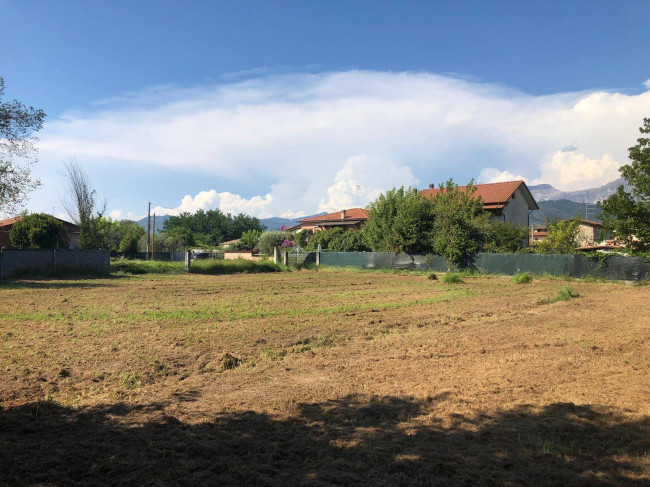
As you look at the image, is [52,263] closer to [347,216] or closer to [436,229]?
[436,229]

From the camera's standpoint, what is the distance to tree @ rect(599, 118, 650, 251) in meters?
21.9

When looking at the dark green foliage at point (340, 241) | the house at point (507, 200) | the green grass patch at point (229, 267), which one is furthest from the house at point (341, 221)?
the green grass patch at point (229, 267)

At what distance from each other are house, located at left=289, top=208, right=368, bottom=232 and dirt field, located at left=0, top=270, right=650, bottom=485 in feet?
141

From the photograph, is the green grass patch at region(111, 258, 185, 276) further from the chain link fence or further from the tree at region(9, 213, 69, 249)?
the tree at region(9, 213, 69, 249)

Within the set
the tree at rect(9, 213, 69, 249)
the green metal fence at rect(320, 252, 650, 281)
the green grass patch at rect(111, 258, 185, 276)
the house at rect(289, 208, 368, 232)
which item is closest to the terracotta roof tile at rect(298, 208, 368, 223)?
the house at rect(289, 208, 368, 232)

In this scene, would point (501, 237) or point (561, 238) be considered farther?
point (501, 237)

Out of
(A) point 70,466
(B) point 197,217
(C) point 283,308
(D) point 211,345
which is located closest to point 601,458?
(A) point 70,466

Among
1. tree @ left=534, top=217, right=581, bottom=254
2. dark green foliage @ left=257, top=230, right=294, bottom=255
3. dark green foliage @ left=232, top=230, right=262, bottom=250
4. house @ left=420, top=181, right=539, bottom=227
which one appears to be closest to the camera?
tree @ left=534, top=217, right=581, bottom=254

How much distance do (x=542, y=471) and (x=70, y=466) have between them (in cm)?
392

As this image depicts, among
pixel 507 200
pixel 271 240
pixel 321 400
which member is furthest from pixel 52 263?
pixel 507 200

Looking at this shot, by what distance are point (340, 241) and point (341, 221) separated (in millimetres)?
11866

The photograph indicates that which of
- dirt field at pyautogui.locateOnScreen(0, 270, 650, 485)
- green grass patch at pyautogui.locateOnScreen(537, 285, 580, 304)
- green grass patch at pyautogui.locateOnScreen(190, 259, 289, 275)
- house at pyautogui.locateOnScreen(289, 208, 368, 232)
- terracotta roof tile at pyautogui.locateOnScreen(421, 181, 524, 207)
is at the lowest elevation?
dirt field at pyautogui.locateOnScreen(0, 270, 650, 485)

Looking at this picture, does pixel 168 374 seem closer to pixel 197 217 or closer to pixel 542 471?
pixel 542 471

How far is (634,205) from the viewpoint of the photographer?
871 inches
